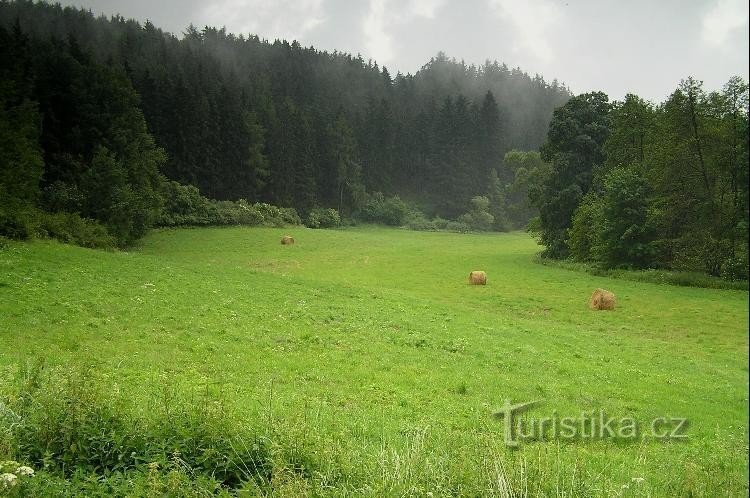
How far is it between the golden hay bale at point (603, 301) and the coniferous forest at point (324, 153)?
2685mm

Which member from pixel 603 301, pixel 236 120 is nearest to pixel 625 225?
pixel 603 301

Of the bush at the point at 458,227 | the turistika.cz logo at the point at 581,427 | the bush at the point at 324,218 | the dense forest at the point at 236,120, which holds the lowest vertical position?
the turistika.cz logo at the point at 581,427

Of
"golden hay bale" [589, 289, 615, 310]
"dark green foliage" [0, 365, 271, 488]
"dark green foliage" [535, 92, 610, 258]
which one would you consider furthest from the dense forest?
"dark green foliage" [535, 92, 610, 258]

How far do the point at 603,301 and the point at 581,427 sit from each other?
1655 centimetres

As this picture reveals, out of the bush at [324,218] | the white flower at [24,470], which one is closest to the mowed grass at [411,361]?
the white flower at [24,470]

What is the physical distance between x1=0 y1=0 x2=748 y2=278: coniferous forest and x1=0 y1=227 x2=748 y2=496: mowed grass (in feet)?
8.65

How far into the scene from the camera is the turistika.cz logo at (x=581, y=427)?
8.92 m

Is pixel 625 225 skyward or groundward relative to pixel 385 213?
groundward

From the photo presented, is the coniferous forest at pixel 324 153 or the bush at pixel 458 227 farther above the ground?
the coniferous forest at pixel 324 153

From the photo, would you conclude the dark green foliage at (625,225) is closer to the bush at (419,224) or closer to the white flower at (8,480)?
the white flower at (8,480)

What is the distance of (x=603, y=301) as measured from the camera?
2495cm

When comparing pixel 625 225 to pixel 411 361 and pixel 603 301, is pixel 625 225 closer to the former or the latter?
pixel 603 301

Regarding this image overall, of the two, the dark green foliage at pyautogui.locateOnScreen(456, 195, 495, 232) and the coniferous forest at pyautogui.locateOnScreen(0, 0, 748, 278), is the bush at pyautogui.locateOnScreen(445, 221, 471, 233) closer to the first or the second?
the coniferous forest at pyautogui.locateOnScreen(0, 0, 748, 278)

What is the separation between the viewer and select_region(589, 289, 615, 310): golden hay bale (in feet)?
81.5
